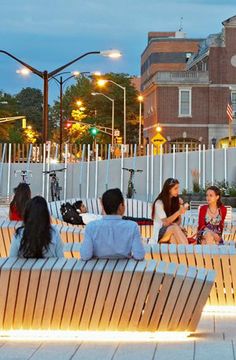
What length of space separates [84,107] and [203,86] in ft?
103

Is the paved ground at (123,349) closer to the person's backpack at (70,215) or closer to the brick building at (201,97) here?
the person's backpack at (70,215)

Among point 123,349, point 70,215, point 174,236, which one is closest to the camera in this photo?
point 123,349

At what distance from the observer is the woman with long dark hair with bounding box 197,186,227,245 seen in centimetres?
1298

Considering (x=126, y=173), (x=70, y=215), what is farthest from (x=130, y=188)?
(x=70, y=215)

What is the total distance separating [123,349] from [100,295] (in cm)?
60

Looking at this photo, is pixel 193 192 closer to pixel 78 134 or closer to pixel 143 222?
pixel 143 222

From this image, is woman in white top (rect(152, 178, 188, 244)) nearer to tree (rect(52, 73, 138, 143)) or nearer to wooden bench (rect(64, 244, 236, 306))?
wooden bench (rect(64, 244, 236, 306))

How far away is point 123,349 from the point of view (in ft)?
23.5

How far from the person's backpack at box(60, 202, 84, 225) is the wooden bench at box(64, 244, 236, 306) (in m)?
7.10

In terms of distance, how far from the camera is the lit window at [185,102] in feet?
278

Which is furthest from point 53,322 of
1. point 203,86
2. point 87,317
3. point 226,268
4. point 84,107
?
point 84,107

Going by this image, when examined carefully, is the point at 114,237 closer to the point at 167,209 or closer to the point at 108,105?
the point at 167,209

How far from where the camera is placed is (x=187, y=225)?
17.2m

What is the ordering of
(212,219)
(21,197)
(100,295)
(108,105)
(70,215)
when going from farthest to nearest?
(108,105), (70,215), (212,219), (21,197), (100,295)
